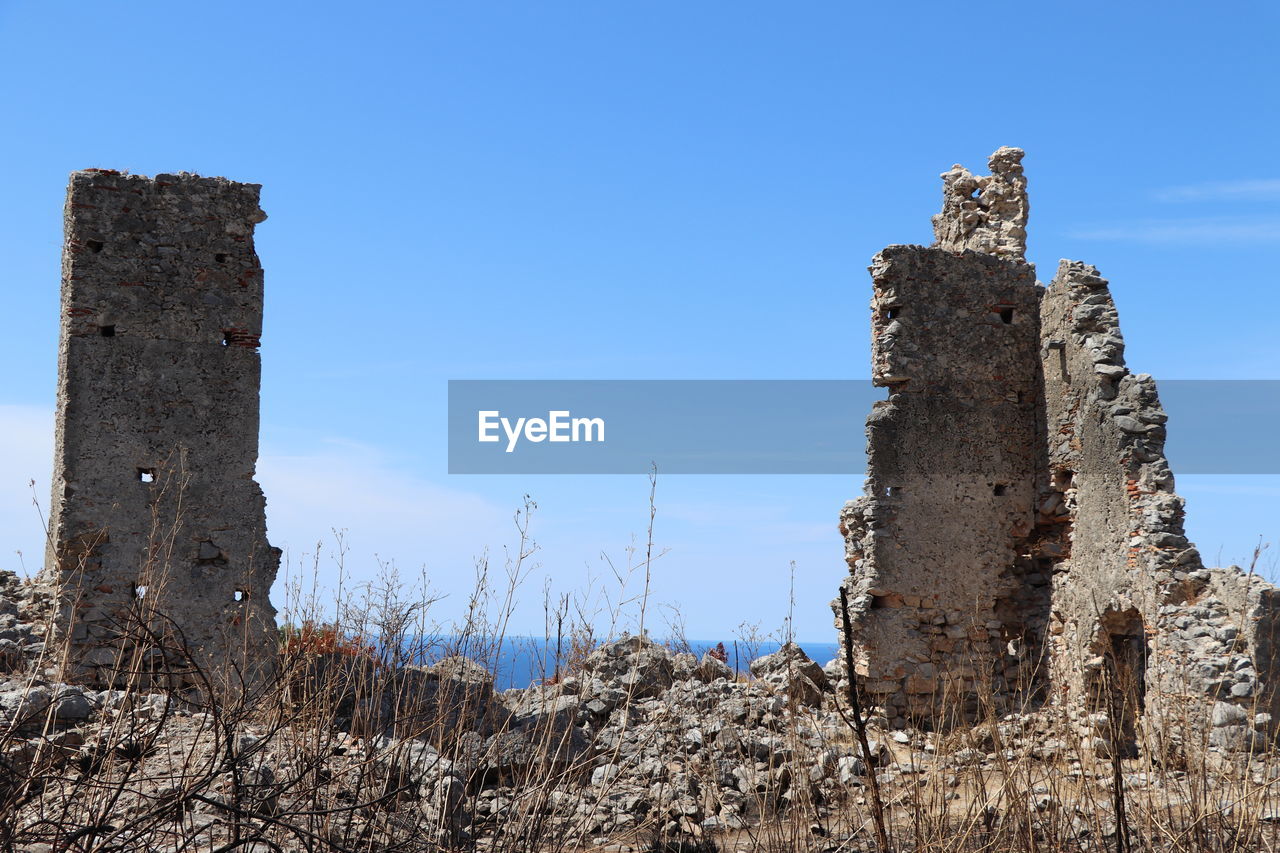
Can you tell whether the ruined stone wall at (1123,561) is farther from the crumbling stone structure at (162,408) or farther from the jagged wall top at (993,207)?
the crumbling stone structure at (162,408)

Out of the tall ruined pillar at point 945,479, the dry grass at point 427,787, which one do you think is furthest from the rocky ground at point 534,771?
the tall ruined pillar at point 945,479

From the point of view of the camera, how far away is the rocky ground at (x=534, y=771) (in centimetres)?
380

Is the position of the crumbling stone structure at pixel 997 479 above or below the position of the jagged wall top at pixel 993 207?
below

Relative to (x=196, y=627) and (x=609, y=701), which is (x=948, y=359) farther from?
(x=196, y=627)

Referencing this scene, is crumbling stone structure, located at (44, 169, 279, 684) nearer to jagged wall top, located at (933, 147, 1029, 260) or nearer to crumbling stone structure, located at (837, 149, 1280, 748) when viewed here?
crumbling stone structure, located at (837, 149, 1280, 748)

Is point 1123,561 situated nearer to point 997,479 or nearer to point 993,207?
point 997,479

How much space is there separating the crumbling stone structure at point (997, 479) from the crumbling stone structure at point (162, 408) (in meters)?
5.62

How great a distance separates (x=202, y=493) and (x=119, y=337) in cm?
153

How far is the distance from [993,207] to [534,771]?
839 cm

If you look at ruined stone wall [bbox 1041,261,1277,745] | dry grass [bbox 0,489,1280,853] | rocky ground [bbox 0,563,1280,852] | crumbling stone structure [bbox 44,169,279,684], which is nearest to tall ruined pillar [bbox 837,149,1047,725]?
ruined stone wall [bbox 1041,261,1277,745]

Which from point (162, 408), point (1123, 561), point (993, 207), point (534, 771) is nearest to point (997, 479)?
point (1123, 561)

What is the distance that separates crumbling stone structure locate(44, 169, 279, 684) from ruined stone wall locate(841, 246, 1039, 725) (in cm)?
562

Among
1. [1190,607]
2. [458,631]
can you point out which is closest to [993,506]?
[1190,607]

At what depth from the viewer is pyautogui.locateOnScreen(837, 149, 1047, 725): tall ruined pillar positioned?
1085 centimetres
